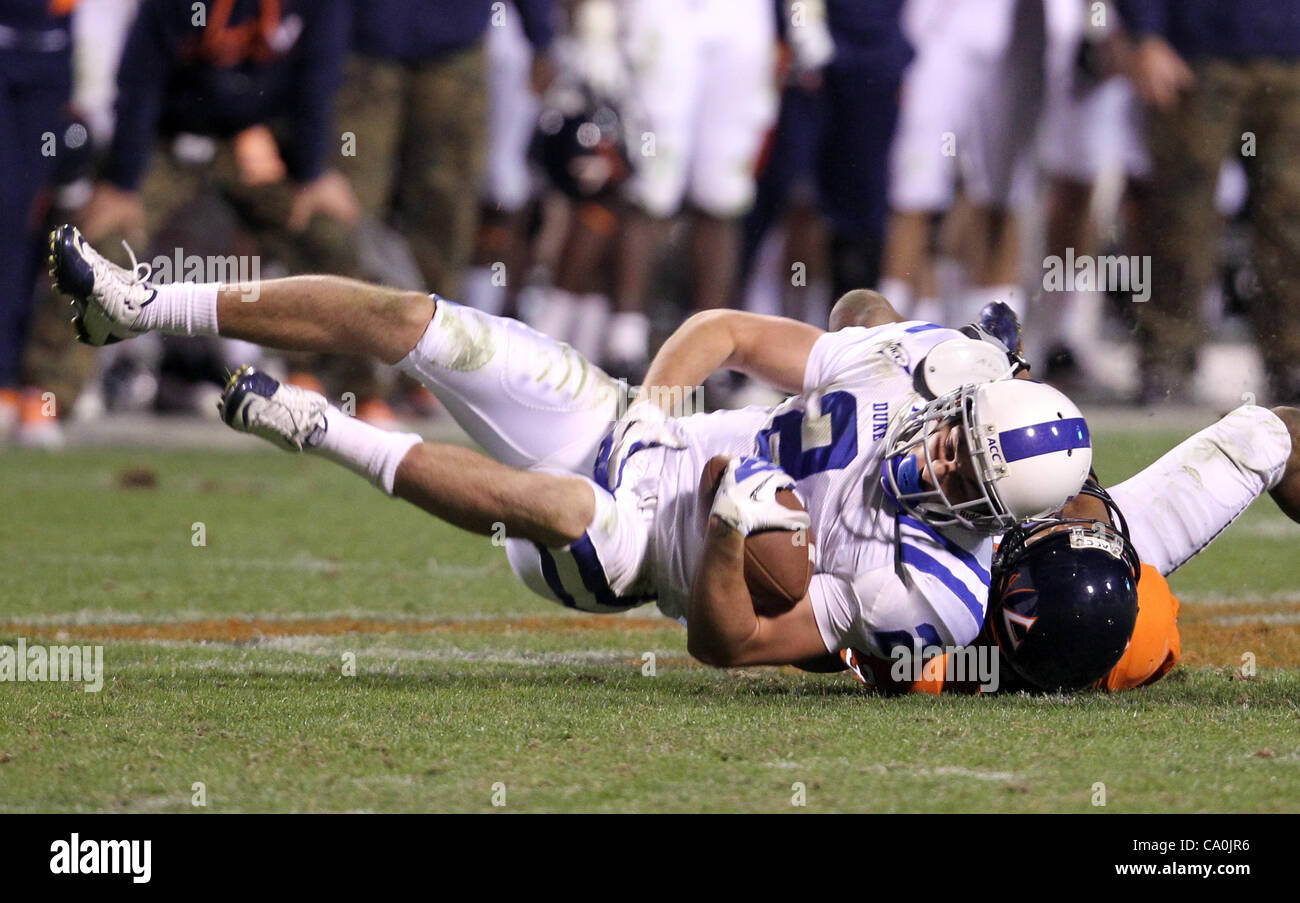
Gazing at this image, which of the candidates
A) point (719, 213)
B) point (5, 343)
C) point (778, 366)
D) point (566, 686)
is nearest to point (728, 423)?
point (778, 366)

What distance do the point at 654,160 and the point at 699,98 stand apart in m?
0.47

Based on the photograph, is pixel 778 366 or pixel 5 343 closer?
pixel 778 366

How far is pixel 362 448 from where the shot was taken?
3676mm

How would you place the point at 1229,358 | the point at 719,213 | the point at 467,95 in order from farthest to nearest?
the point at 1229,358 → the point at 719,213 → the point at 467,95

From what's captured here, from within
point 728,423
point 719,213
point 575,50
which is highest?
point 575,50

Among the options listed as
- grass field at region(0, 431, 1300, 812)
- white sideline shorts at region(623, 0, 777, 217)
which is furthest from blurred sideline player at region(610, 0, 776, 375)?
grass field at region(0, 431, 1300, 812)

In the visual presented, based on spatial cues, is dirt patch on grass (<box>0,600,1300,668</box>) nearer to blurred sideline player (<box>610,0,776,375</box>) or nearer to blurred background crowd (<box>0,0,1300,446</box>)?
blurred background crowd (<box>0,0,1300,446</box>)

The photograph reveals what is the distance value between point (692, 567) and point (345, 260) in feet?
16.5

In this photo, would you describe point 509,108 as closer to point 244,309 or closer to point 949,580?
point 244,309

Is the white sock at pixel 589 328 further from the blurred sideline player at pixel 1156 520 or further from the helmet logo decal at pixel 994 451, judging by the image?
the helmet logo decal at pixel 994 451

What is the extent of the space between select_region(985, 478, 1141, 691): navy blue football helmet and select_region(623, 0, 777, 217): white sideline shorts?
6191mm

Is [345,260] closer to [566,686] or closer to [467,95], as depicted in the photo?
[467,95]
